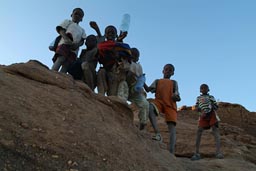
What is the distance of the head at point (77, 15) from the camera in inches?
293

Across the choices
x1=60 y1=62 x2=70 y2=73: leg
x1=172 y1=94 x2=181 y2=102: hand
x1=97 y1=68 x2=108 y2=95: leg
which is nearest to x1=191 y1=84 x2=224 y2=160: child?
x1=172 y1=94 x2=181 y2=102: hand

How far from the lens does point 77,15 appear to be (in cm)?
746

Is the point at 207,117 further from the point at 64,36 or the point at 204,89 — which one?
the point at 64,36

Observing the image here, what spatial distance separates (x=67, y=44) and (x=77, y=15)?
32.0 inches

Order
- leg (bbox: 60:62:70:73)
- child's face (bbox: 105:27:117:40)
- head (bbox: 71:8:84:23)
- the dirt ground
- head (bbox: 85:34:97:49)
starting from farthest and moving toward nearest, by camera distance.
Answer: head (bbox: 71:8:84:23), child's face (bbox: 105:27:117:40), head (bbox: 85:34:97:49), leg (bbox: 60:62:70:73), the dirt ground

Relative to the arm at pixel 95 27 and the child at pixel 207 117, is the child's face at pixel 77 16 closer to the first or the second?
the arm at pixel 95 27

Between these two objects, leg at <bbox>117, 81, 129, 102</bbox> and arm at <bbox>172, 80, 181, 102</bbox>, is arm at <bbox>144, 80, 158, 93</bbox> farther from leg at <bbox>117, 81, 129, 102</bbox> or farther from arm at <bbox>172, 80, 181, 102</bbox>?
leg at <bbox>117, 81, 129, 102</bbox>

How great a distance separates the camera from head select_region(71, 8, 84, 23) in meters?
7.45

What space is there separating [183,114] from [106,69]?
951 cm

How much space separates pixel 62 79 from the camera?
19.3ft

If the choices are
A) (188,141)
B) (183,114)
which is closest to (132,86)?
(188,141)

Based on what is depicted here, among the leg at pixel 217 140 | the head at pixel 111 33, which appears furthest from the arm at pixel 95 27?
the leg at pixel 217 140

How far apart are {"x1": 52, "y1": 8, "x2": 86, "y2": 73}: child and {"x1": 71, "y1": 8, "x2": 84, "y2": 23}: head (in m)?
0.26

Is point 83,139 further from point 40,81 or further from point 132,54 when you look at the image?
point 132,54
